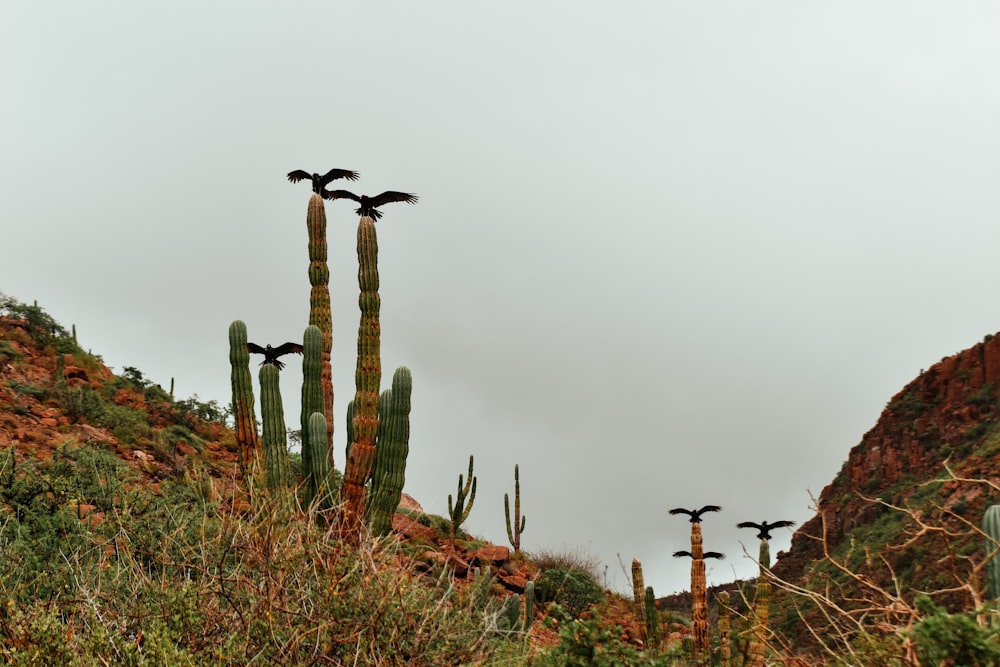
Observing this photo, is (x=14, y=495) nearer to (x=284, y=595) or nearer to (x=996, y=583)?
(x=284, y=595)

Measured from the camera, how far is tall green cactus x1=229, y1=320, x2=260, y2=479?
483 inches

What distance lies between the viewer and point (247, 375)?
12.9 m

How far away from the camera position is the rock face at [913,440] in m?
38.5

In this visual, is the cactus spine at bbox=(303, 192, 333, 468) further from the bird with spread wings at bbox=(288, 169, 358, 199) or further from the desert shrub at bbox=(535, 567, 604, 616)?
the desert shrub at bbox=(535, 567, 604, 616)

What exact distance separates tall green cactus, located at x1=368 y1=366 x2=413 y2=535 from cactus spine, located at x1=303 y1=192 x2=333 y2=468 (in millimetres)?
2766

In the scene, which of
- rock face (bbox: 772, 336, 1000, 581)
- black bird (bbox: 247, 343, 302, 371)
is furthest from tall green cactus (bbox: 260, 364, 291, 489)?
rock face (bbox: 772, 336, 1000, 581)

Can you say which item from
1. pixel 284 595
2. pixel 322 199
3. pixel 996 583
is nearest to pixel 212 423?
pixel 322 199

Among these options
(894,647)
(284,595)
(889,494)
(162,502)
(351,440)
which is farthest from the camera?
(889,494)

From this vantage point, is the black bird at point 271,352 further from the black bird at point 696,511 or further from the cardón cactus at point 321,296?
the black bird at point 696,511

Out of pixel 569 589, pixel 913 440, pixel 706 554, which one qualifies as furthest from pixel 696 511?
pixel 913 440

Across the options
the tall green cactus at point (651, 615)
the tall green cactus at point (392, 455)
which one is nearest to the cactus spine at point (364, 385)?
the tall green cactus at point (392, 455)

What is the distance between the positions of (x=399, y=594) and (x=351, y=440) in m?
6.94

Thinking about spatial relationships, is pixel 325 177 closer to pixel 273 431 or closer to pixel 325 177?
pixel 325 177

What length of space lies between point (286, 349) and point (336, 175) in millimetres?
3710
